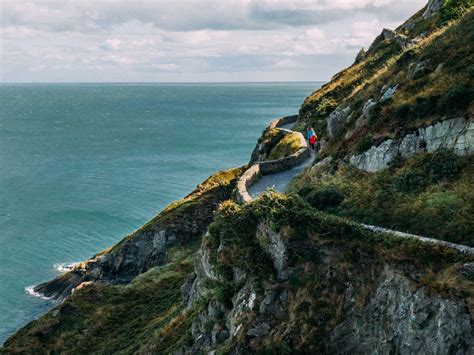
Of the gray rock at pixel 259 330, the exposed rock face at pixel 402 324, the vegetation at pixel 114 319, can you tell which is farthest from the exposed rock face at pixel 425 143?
the vegetation at pixel 114 319

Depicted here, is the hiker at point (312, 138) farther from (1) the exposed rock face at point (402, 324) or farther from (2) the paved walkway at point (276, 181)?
(1) the exposed rock face at point (402, 324)

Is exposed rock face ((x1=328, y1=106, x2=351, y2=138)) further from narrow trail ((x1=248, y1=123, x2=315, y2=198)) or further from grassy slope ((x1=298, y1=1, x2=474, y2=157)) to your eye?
narrow trail ((x1=248, y1=123, x2=315, y2=198))

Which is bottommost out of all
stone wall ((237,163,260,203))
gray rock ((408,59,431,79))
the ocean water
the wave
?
the wave

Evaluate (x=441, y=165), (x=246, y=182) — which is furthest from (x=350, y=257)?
(x=246, y=182)

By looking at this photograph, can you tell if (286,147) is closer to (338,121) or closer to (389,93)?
(338,121)

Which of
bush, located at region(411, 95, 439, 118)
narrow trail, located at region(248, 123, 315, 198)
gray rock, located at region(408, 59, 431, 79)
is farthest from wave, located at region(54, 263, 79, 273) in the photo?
bush, located at region(411, 95, 439, 118)

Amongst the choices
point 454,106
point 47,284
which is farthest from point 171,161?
point 454,106
